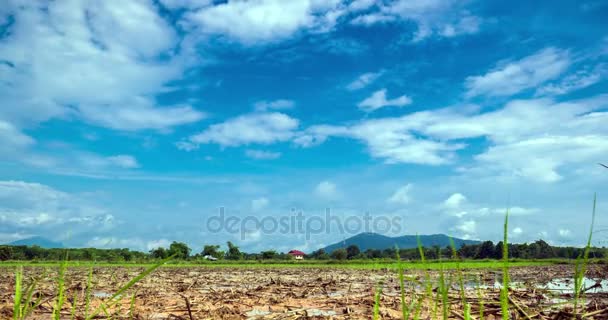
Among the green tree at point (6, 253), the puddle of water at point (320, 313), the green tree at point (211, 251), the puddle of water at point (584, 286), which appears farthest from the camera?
the green tree at point (211, 251)

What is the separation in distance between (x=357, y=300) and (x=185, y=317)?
245cm

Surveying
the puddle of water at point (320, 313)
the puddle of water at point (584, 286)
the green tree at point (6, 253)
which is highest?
the green tree at point (6, 253)

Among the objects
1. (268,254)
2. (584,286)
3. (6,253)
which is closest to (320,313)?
(584,286)

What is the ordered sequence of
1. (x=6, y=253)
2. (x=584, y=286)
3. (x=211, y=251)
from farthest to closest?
1. (x=211, y=251)
2. (x=6, y=253)
3. (x=584, y=286)

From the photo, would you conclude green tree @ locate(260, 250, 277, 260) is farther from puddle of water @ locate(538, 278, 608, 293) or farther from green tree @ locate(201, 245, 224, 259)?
puddle of water @ locate(538, 278, 608, 293)

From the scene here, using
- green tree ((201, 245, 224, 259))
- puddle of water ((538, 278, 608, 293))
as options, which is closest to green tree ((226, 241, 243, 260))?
green tree ((201, 245, 224, 259))

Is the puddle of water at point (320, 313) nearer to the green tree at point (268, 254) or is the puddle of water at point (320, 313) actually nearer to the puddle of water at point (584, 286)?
the puddle of water at point (584, 286)

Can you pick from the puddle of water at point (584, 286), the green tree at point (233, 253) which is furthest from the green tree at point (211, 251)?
the puddle of water at point (584, 286)

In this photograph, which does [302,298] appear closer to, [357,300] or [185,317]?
[357,300]

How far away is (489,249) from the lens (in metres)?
76.9

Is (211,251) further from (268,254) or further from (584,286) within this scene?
(584,286)

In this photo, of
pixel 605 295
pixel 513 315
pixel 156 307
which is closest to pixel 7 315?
pixel 156 307

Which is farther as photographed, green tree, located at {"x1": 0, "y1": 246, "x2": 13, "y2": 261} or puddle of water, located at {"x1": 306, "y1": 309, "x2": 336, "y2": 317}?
green tree, located at {"x1": 0, "y1": 246, "x2": 13, "y2": 261}

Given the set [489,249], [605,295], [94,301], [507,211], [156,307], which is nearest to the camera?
[507,211]
